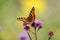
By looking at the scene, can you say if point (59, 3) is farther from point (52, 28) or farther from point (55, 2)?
point (52, 28)

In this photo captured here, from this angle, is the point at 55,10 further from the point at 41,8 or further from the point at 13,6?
the point at 13,6

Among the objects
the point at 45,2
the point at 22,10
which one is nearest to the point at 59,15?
the point at 45,2

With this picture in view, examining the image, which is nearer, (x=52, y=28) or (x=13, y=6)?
(x=52, y=28)


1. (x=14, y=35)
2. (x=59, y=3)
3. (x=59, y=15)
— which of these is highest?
(x=59, y=3)

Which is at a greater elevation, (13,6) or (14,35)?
(13,6)

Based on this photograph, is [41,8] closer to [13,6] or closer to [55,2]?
[55,2]

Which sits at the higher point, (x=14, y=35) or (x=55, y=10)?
(x=55, y=10)
